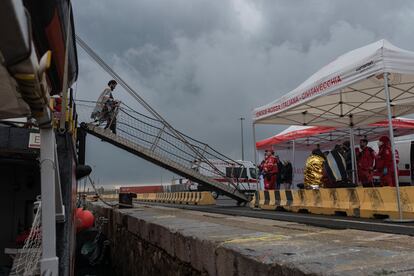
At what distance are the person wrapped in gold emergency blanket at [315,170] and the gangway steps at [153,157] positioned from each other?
4.17 m

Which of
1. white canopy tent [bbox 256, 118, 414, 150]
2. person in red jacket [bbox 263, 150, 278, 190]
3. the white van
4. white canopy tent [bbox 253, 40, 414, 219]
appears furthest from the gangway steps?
white canopy tent [bbox 256, 118, 414, 150]

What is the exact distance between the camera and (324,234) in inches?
193

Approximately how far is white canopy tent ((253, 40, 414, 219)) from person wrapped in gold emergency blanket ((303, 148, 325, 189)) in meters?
1.48

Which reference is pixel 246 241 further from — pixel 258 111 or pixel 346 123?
pixel 346 123

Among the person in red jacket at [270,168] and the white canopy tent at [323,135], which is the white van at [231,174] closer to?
the person in red jacket at [270,168]

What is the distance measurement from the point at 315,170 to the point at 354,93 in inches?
103

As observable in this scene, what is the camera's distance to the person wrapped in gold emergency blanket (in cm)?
1187

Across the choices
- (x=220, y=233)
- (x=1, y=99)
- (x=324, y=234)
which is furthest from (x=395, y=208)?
(x=1, y=99)

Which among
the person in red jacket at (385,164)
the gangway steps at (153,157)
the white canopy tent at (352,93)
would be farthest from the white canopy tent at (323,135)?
the person in red jacket at (385,164)

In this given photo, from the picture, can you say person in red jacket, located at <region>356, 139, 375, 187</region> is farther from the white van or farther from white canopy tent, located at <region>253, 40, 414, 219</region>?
the white van

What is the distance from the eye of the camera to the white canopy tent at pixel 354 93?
8344mm

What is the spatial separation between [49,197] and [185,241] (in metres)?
2.01

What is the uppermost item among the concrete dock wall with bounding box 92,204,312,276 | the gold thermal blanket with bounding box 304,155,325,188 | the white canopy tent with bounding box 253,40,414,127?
the white canopy tent with bounding box 253,40,414,127

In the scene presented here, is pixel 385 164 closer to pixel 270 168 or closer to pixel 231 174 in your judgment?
pixel 270 168
